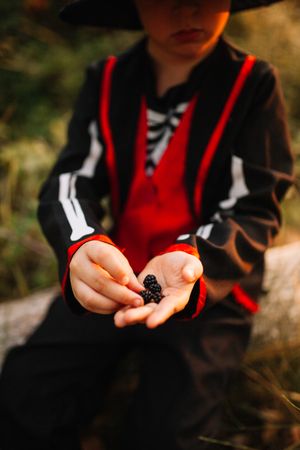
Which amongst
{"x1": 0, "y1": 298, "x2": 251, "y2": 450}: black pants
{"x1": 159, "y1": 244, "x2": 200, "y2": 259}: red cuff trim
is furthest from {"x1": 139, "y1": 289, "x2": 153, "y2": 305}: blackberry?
{"x1": 0, "y1": 298, "x2": 251, "y2": 450}: black pants

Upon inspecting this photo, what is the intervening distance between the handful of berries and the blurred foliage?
101 centimetres

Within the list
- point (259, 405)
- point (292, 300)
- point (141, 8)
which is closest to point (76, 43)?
point (141, 8)

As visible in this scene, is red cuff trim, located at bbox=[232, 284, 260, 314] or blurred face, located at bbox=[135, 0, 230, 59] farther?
red cuff trim, located at bbox=[232, 284, 260, 314]

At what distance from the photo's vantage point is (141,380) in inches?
52.8

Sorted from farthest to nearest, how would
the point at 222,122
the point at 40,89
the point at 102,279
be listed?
the point at 40,89 → the point at 222,122 → the point at 102,279

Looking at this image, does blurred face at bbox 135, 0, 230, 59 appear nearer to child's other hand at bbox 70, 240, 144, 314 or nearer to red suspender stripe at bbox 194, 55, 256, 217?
red suspender stripe at bbox 194, 55, 256, 217

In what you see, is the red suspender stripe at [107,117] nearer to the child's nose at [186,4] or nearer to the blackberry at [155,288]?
the child's nose at [186,4]

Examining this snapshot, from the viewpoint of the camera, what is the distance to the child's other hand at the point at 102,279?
847mm

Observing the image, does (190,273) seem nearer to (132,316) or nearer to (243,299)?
(132,316)

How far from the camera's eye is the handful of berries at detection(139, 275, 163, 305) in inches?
33.9

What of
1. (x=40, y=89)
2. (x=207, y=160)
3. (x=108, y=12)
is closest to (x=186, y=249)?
(x=207, y=160)

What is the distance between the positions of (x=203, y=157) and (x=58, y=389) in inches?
31.1

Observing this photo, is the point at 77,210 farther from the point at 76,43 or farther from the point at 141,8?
the point at 76,43

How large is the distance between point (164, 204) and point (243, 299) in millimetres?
362
